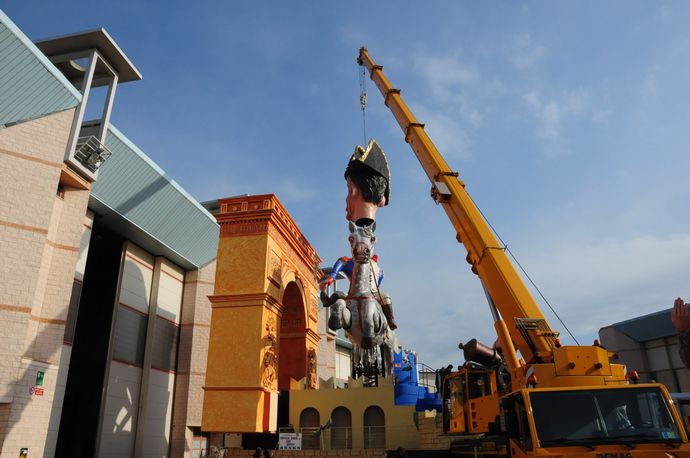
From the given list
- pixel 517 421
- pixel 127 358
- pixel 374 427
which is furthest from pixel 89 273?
pixel 517 421

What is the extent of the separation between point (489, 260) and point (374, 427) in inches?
411

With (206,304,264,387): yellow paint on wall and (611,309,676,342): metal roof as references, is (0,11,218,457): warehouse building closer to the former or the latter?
(206,304,264,387): yellow paint on wall

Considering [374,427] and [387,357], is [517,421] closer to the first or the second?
[374,427]

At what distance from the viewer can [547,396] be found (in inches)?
251

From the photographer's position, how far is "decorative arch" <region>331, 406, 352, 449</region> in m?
17.8

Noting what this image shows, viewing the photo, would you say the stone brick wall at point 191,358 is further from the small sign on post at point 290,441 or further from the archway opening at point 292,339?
the small sign on post at point 290,441

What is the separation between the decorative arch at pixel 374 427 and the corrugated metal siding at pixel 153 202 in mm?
9832

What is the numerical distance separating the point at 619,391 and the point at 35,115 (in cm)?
1413

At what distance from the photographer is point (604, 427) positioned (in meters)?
6.08

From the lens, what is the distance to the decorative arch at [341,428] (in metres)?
17.8

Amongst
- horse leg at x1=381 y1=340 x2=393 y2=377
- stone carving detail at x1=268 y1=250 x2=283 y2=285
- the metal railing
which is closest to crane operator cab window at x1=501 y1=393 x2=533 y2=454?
stone carving detail at x1=268 y1=250 x2=283 y2=285

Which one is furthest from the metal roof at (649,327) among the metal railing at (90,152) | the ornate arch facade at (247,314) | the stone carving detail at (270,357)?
the metal railing at (90,152)

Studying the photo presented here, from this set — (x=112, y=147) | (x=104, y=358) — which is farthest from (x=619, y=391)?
(x=104, y=358)

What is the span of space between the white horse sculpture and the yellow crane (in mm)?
9111
